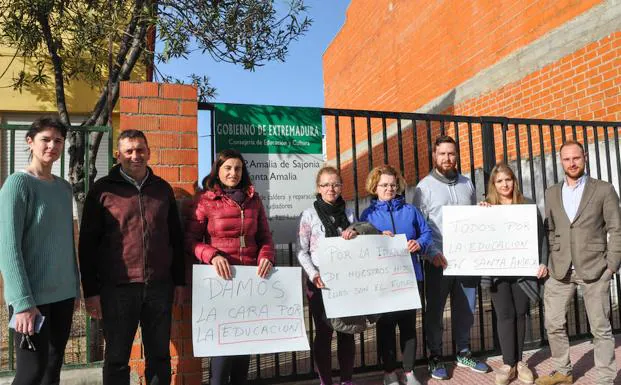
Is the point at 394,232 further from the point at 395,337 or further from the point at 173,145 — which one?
the point at 173,145

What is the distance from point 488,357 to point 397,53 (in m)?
9.85

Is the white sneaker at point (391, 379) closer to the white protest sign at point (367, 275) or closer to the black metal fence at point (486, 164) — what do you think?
the black metal fence at point (486, 164)

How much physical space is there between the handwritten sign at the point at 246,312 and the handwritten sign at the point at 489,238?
1.35 metres

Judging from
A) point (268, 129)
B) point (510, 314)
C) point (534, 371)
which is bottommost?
point (534, 371)

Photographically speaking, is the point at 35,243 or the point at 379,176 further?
the point at 379,176

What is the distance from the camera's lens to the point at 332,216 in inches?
124

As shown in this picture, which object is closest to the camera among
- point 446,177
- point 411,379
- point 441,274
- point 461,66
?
point 411,379

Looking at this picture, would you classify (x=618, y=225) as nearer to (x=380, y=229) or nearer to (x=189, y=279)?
(x=380, y=229)

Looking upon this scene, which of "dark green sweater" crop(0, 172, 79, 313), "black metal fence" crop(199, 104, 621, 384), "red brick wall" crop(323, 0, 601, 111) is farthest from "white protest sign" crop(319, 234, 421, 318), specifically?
"red brick wall" crop(323, 0, 601, 111)

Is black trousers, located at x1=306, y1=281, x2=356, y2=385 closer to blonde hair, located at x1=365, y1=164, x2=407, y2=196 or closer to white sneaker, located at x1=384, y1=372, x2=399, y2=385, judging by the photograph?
white sneaker, located at x1=384, y1=372, x2=399, y2=385

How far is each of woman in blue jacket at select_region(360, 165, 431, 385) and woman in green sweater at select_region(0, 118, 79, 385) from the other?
6.78 ft

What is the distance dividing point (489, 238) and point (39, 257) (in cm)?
310

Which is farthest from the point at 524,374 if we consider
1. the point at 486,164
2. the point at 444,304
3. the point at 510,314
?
the point at 486,164

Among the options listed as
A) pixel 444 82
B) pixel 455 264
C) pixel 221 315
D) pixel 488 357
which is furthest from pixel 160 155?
pixel 444 82
